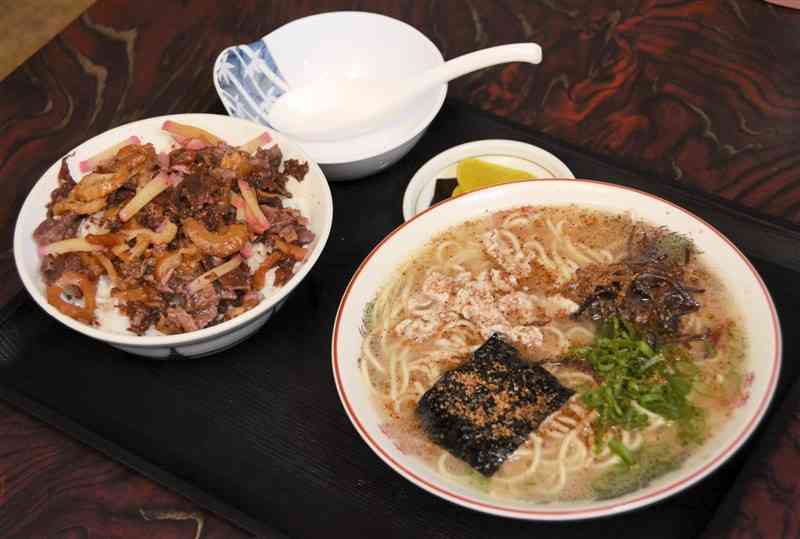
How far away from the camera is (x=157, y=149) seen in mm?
2354

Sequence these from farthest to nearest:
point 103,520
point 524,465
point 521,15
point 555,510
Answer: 1. point 521,15
2. point 103,520
3. point 524,465
4. point 555,510

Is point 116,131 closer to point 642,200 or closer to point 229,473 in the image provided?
point 229,473

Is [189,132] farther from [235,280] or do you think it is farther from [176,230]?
[235,280]

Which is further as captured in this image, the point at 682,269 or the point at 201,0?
the point at 201,0

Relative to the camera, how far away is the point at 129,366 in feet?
6.69

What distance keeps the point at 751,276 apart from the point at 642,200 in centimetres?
34

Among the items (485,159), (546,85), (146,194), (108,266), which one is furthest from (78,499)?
(546,85)

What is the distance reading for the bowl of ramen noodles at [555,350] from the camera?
156 centimetres

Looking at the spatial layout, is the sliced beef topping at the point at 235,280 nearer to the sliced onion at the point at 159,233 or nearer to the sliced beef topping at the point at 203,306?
the sliced beef topping at the point at 203,306

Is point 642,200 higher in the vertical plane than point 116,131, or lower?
lower

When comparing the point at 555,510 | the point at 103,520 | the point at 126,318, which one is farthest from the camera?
the point at 126,318

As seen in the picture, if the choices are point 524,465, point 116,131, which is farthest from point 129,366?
point 524,465

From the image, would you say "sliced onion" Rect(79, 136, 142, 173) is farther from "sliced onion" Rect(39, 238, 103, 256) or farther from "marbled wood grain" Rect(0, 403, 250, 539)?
"marbled wood grain" Rect(0, 403, 250, 539)

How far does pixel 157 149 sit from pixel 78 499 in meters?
1.08
